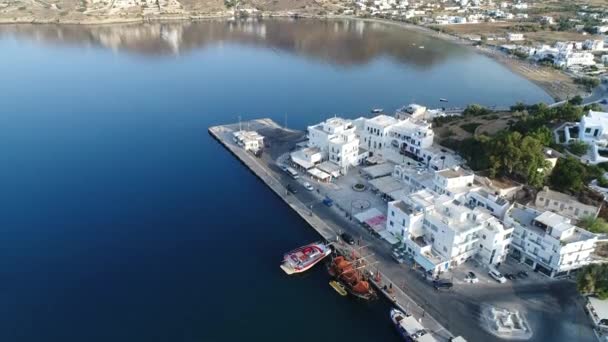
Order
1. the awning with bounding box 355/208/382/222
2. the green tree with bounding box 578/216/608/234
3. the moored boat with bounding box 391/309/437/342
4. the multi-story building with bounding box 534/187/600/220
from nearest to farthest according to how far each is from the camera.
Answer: the moored boat with bounding box 391/309/437/342, the green tree with bounding box 578/216/608/234, the multi-story building with bounding box 534/187/600/220, the awning with bounding box 355/208/382/222

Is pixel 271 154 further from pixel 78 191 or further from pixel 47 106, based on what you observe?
pixel 47 106

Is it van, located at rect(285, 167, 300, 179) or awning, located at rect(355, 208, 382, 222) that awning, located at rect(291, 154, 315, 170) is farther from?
awning, located at rect(355, 208, 382, 222)

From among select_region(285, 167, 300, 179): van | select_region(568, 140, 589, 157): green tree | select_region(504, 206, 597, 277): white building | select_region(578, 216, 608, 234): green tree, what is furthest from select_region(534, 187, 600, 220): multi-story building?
select_region(285, 167, 300, 179): van

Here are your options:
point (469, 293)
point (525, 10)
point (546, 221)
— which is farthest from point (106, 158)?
point (525, 10)

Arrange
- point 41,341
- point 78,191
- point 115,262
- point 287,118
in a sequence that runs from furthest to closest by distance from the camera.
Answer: point 287,118
point 78,191
point 115,262
point 41,341

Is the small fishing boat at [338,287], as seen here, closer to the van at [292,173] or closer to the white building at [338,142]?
the van at [292,173]

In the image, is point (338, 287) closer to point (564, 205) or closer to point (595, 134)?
point (564, 205)

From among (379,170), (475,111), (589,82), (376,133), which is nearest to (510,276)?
(379,170)
